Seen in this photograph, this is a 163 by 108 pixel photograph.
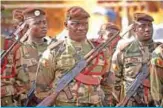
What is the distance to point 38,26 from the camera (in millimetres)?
8883

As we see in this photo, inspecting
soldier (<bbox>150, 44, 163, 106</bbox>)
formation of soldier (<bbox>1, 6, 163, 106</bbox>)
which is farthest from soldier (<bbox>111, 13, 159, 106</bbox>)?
soldier (<bbox>150, 44, 163, 106</bbox>)

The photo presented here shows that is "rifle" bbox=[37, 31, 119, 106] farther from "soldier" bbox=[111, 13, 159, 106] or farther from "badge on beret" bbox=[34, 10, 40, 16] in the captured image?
"badge on beret" bbox=[34, 10, 40, 16]

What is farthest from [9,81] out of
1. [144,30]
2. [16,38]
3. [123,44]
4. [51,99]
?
[144,30]

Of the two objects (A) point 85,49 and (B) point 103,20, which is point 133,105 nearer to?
(A) point 85,49

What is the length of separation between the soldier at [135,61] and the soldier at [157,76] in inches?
17.4

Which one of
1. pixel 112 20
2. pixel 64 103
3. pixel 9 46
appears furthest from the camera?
pixel 112 20

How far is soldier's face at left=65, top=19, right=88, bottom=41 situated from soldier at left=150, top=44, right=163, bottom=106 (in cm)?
82

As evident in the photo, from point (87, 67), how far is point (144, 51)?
3.48 ft

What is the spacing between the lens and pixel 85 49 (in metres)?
8.05

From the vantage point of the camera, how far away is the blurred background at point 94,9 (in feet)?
41.9

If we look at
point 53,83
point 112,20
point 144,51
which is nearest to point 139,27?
point 144,51

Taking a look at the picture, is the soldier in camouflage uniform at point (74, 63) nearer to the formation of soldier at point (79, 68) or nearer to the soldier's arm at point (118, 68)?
the formation of soldier at point (79, 68)

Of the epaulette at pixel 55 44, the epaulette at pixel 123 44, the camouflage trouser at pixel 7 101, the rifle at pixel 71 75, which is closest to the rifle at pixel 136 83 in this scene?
the epaulette at pixel 123 44

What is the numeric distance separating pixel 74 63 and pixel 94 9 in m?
5.34
